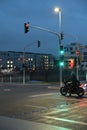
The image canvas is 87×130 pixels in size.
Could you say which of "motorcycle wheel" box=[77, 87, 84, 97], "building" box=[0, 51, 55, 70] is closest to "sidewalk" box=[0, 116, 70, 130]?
"motorcycle wheel" box=[77, 87, 84, 97]

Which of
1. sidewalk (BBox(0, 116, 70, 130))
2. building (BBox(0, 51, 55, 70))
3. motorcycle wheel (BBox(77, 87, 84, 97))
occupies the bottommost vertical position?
sidewalk (BBox(0, 116, 70, 130))

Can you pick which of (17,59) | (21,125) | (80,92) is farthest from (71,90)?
(17,59)

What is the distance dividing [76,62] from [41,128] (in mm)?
32950

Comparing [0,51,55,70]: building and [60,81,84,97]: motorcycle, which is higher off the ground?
[0,51,55,70]: building

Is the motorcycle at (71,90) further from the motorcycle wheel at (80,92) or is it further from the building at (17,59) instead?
the building at (17,59)

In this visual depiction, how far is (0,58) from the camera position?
18025 cm

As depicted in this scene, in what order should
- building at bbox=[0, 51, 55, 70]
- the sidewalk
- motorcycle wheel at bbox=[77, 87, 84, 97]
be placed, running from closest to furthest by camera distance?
the sidewalk, motorcycle wheel at bbox=[77, 87, 84, 97], building at bbox=[0, 51, 55, 70]

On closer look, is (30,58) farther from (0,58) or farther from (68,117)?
(68,117)

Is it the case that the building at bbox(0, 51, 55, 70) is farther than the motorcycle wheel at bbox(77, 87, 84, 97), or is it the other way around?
the building at bbox(0, 51, 55, 70)

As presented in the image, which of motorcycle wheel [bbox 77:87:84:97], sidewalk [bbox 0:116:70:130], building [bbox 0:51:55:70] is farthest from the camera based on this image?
building [bbox 0:51:55:70]

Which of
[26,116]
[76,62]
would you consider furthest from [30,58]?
[26,116]

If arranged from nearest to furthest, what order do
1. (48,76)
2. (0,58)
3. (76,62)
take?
(76,62), (48,76), (0,58)

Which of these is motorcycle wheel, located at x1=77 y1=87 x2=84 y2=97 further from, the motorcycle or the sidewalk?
the sidewalk

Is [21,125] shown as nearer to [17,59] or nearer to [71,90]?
[71,90]
